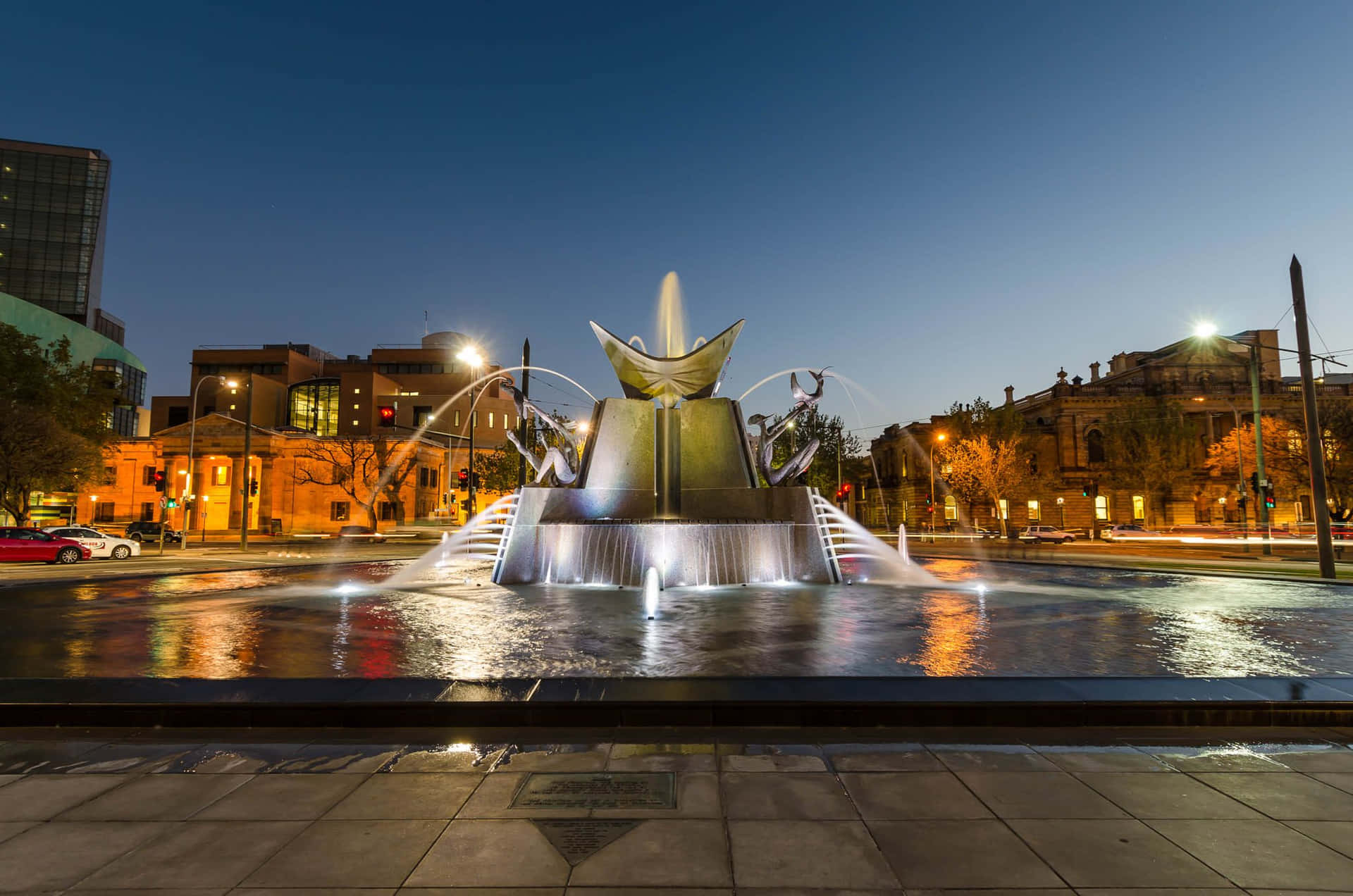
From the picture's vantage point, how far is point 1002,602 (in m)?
12.1

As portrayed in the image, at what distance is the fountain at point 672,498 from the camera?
14562 millimetres

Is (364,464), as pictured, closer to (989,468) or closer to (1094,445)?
(989,468)

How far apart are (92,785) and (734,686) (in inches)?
173

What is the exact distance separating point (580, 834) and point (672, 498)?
13.0 meters

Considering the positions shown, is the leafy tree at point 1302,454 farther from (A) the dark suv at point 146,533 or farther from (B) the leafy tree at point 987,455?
(A) the dark suv at point 146,533

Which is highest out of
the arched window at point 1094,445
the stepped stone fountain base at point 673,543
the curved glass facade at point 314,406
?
the curved glass facade at point 314,406

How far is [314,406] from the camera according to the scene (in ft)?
301

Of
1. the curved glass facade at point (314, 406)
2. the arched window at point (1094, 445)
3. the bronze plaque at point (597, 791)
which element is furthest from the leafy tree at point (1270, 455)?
the curved glass facade at point (314, 406)

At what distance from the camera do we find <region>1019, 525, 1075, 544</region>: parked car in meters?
49.9

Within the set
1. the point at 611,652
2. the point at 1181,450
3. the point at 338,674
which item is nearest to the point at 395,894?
the point at 338,674

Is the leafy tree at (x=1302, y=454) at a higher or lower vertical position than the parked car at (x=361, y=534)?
higher

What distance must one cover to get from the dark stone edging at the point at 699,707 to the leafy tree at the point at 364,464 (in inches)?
2233

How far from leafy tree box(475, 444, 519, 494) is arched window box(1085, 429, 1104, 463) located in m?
53.3

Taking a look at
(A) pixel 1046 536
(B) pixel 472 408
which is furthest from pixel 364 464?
(A) pixel 1046 536
